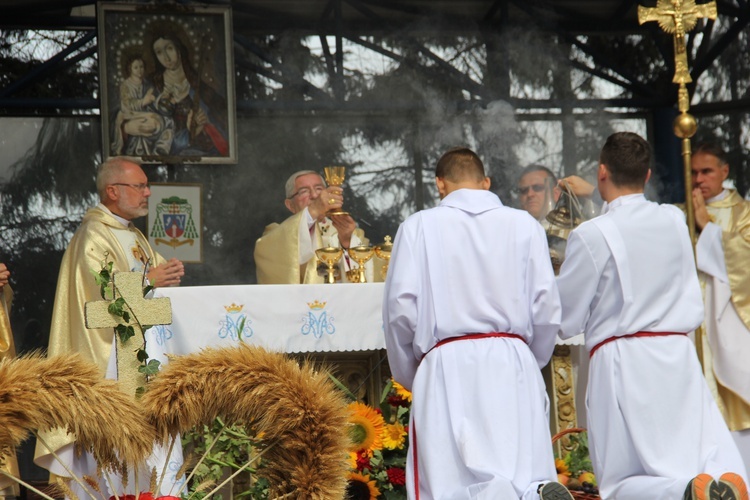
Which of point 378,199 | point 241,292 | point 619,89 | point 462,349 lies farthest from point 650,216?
point 619,89

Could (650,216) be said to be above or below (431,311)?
above

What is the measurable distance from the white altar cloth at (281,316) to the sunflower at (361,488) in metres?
0.88

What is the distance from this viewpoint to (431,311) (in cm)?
413

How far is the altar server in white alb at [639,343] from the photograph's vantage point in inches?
170

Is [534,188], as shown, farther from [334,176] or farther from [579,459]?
[579,459]

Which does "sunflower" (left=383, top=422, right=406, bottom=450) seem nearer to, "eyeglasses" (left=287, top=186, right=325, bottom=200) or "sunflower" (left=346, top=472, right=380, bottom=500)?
"sunflower" (left=346, top=472, right=380, bottom=500)

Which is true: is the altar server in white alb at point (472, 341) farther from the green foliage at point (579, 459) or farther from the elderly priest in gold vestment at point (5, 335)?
the elderly priest in gold vestment at point (5, 335)

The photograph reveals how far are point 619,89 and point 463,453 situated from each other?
6.90 metres

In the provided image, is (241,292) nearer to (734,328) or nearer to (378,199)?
(734,328)

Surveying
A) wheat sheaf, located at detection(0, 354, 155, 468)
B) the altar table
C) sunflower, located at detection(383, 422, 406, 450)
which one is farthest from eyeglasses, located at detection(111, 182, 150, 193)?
wheat sheaf, located at detection(0, 354, 155, 468)

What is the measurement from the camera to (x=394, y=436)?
5.00 meters

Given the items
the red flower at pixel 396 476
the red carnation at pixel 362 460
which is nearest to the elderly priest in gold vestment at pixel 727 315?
the red flower at pixel 396 476

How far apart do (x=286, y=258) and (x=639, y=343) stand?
2.78m

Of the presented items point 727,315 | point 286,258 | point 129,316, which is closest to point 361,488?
point 129,316
